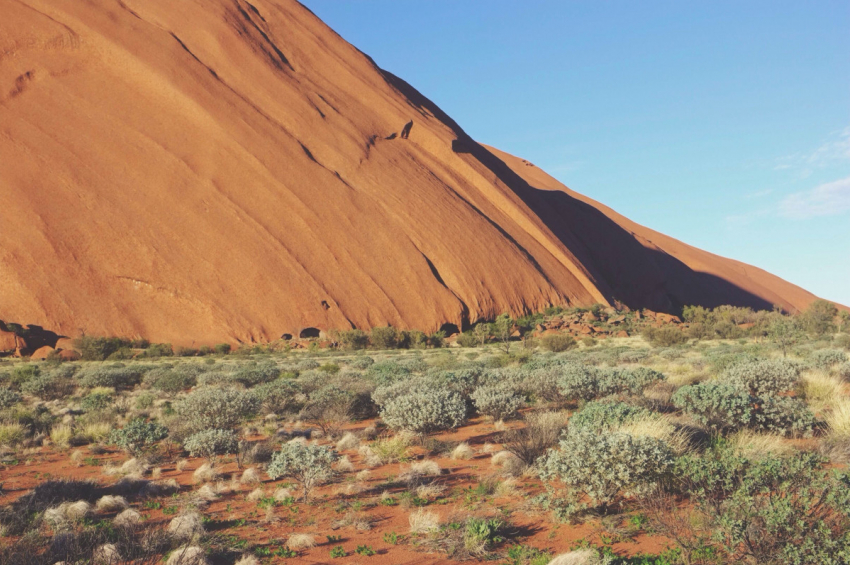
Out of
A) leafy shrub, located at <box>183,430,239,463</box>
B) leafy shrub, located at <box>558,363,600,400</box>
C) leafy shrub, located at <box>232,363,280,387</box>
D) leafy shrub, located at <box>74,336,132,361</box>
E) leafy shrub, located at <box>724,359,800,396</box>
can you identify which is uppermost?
leafy shrub, located at <box>724,359,800,396</box>

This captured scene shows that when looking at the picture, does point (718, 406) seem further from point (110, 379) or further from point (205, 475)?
point (110, 379)

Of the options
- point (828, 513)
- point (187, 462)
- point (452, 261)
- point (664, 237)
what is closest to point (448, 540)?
point (828, 513)

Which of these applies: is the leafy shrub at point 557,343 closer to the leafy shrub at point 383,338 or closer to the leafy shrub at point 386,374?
the leafy shrub at point 383,338

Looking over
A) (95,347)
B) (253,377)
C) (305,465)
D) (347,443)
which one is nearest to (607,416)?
(305,465)

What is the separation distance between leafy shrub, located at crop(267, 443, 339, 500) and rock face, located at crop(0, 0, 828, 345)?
23530 millimetres

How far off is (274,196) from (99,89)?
13.3 meters

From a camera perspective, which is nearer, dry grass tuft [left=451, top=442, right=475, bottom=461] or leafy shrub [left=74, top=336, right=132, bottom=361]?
dry grass tuft [left=451, top=442, right=475, bottom=461]

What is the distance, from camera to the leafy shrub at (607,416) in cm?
595

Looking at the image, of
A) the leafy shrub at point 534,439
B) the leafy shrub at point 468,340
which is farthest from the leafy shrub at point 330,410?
the leafy shrub at point 468,340

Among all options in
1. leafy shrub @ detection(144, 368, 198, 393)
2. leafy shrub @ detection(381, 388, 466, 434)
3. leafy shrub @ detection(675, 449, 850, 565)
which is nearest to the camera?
leafy shrub @ detection(675, 449, 850, 565)

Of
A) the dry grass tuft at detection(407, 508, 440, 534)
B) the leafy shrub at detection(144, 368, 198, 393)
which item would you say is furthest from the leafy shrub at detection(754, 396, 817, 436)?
the leafy shrub at detection(144, 368, 198, 393)

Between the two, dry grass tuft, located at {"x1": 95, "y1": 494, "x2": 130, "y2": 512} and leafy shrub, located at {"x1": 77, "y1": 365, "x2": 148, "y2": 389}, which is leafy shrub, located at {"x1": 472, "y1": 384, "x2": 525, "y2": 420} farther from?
leafy shrub, located at {"x1": 77, "y1": 365, "x2": 148, "y2": 389}

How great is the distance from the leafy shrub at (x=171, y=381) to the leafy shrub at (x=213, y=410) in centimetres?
568

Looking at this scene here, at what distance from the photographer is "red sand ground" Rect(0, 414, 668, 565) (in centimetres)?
400
